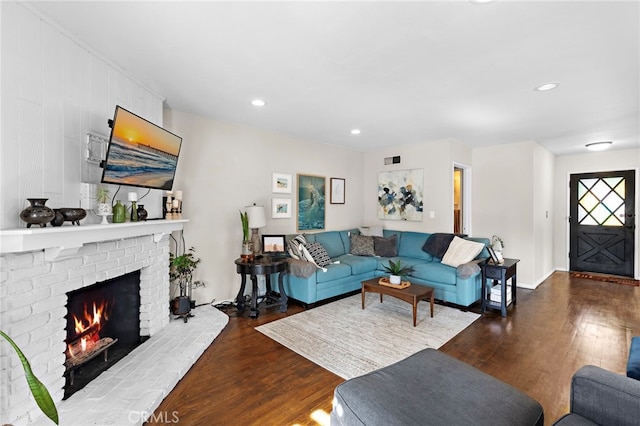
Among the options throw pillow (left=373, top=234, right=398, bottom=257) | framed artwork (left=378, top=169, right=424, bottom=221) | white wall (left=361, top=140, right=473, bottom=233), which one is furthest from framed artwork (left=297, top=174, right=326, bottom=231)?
white wall (left=361, top=140, right=473, bottom=233)

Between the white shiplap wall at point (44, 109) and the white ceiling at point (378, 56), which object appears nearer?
the white shiplap wall at point (44, 109)

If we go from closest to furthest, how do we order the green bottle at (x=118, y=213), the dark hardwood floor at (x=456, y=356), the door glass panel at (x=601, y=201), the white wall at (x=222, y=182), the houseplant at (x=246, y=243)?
the dark hardwood floor at (x=456, y=356) → the green bottle at (x=118, y=213) → the white wall at (x=222, y=182) → the houseplant at (x=246, y=243) → the door glass panel at (x=601, y=201)

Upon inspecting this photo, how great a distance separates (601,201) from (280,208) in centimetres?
633

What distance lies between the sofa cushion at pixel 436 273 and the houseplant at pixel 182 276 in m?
2.94

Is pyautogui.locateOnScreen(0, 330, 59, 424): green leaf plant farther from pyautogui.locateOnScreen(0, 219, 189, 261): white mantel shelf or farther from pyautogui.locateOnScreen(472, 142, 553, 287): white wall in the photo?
pyautogui.locateOnScreen(472, 142, 553, 287): white wall

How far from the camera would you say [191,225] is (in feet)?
11.9

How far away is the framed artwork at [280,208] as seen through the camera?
4484 millimetres

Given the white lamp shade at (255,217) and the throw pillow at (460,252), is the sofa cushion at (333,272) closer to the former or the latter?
the white lamp shade at (255,217)

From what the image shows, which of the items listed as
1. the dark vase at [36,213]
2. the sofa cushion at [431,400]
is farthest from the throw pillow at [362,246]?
the dark vase at [36,213]

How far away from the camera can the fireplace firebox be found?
6.79ft

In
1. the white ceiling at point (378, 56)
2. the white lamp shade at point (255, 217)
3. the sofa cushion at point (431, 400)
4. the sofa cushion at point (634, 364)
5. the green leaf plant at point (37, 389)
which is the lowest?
the sofa cushion at point (431, 400)

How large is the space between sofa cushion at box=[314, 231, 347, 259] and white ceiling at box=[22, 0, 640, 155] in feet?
6.24

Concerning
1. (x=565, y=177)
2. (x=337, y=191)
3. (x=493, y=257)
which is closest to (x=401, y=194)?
(x=337, y=191)

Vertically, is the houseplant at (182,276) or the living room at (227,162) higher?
the living room at (227,162)
